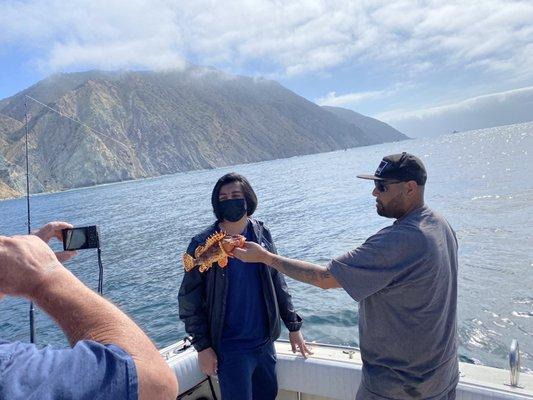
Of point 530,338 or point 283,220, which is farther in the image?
point 283,220

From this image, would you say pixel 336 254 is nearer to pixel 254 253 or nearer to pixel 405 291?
pixel 254 253

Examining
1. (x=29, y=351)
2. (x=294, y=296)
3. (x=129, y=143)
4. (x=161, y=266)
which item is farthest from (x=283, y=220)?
(x=129, y=143)

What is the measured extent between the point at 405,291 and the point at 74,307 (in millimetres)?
1928

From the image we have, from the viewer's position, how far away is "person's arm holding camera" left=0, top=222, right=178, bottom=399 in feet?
4.10

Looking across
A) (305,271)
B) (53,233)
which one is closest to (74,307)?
(53,233)

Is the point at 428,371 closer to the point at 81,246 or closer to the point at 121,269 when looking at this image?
the point at 81,246

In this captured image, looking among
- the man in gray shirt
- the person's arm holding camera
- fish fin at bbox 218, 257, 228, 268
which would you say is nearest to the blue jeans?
fish fin at bbox 218, 257, 228, 268

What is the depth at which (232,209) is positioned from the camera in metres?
3.83

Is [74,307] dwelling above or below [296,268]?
above

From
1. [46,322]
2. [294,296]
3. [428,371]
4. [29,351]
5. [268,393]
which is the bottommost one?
[46,322]

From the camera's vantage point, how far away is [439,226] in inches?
106

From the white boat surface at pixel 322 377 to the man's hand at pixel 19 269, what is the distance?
313 cm

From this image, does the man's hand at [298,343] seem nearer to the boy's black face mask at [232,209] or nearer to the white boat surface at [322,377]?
the white boat surface at [322,377]

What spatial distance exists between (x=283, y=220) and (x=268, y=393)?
23.6m
